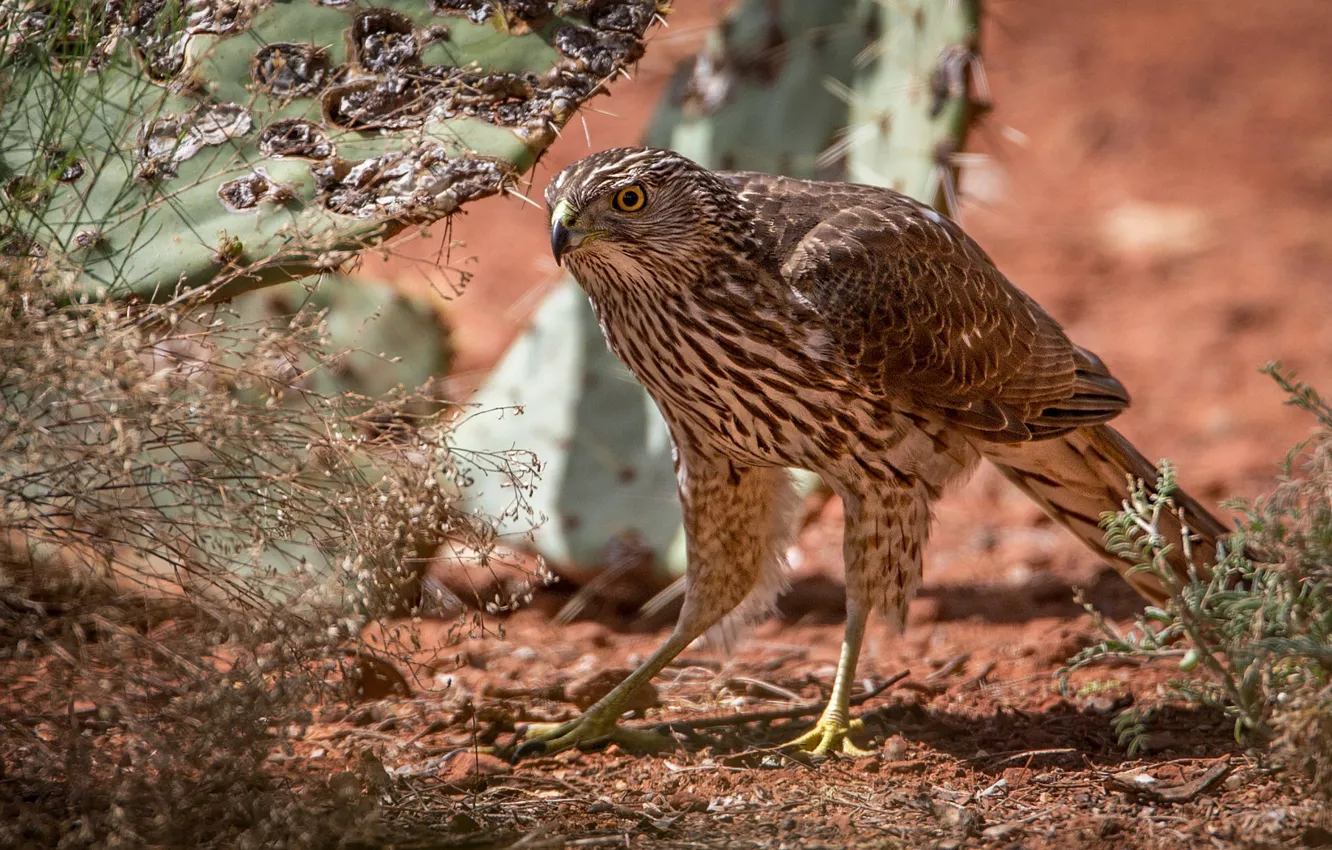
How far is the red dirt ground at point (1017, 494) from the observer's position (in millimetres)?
3217

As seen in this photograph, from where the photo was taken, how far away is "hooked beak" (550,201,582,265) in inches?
136

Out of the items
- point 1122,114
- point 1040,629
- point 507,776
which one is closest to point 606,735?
point 507,776

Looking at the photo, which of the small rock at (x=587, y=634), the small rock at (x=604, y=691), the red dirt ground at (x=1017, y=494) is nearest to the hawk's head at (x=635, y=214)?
the red dirt ground at (x=1017, y=494)

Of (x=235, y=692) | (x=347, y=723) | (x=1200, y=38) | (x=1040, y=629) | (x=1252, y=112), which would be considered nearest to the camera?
(x=235, y=692)

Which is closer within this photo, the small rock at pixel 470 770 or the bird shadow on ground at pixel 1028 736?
the small rock at pixel 470 770

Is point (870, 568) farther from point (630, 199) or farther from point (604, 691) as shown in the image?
point (630, 199)

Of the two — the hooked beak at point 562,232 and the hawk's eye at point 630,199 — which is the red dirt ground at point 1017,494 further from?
the hawk's eye at point 630,199

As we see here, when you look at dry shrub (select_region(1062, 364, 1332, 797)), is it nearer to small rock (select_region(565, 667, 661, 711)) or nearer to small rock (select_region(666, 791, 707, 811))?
small rock (select_region(666, 791, 707, 811))

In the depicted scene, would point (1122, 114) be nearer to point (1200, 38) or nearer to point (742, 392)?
point (1200, 38)

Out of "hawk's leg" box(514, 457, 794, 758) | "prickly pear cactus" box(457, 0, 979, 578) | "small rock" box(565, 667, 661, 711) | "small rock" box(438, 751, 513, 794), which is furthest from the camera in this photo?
"prickly pear cactus" box(457, 0, 979, 578)

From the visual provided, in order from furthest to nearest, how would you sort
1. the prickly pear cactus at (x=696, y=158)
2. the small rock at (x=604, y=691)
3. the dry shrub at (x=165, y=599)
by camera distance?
the prickly pear cactus at (x=696, y=158)
the small rock at (x=604, y=691)
the dry shrub at (x=165, y=599)

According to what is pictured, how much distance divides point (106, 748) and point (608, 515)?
2.43m

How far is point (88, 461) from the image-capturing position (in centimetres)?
289

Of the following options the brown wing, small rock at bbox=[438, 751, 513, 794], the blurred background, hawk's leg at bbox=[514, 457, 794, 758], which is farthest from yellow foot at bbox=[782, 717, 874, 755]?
the blurred background
